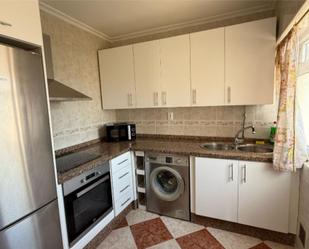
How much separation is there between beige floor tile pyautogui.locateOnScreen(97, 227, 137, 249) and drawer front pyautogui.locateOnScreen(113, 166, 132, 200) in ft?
1.17

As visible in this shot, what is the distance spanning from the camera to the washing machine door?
2174 mm

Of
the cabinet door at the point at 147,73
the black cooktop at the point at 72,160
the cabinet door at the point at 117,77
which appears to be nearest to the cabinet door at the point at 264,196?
the cabinet door at the point at 147,73

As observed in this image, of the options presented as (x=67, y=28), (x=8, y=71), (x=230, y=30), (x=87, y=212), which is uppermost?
(x=67, y=28)

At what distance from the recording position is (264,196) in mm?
1791

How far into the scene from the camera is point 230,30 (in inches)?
79.9

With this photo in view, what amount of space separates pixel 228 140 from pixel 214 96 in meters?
0.63

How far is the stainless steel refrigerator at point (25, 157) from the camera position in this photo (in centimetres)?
107

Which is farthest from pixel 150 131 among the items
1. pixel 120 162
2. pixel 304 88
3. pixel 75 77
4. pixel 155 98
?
pixel 304 88

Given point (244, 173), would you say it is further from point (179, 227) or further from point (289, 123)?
point (179, 227)

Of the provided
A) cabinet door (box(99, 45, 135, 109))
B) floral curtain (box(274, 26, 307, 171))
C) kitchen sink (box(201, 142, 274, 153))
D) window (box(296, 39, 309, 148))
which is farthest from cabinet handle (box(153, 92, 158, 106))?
window (box(296, 39, 309, 148))

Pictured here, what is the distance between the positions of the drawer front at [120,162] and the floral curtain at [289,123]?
1.51 metres

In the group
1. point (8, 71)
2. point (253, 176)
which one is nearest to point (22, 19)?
point (8, 71)

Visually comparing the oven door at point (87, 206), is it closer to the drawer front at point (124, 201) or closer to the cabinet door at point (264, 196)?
the drawer front at point (124, 201)

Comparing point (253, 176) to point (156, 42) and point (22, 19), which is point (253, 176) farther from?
point (22, 19)
